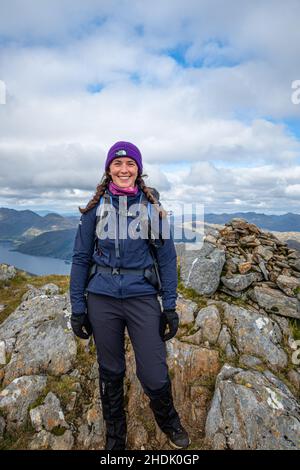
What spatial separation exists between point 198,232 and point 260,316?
582 centimetres

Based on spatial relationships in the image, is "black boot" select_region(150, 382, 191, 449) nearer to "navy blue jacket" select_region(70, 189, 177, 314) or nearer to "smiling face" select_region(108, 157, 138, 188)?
"navy blue jacket" select_region(70, 189, 177, 314)

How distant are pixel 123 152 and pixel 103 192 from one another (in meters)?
0.99

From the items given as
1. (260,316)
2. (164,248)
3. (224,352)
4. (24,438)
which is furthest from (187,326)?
(24,438)

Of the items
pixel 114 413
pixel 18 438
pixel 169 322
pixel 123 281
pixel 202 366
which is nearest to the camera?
pixel 123 281

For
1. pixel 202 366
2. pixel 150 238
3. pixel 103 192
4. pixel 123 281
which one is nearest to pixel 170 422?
pixel 202 366

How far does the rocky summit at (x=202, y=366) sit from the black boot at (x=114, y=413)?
1.89ft

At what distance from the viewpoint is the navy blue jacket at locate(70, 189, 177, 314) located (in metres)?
6.04

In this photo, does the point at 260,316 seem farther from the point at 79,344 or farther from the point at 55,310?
the point at 55,310

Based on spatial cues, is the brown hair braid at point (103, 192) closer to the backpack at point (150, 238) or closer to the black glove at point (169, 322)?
the backpack at point (150, 238)

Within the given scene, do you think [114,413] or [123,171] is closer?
[123,171]

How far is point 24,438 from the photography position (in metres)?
7.28

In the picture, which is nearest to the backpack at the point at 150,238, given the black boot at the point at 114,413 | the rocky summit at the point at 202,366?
the black boot at the point at 114,413

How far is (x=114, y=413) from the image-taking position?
6.87 metres
